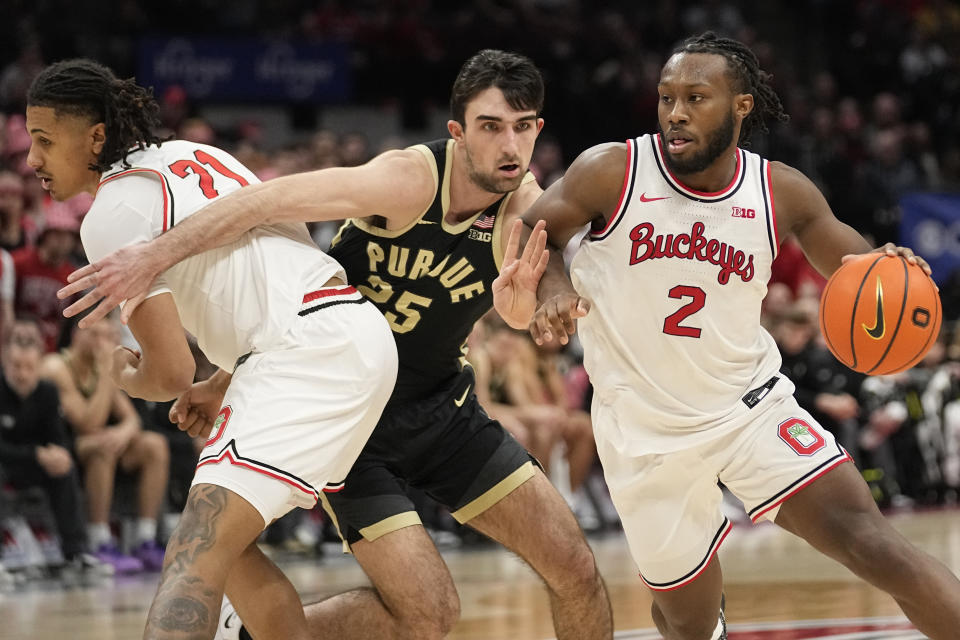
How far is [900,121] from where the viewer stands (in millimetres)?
17406

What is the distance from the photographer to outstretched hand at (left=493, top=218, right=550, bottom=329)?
13.2 ft

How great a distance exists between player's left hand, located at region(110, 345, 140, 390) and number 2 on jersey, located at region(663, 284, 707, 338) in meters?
1.70

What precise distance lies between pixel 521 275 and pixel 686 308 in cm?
56

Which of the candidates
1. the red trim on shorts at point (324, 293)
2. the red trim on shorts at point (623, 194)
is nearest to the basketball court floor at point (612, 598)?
the red trim on shorts at point (623, 194)

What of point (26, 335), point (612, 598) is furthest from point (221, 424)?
point (26, 335)

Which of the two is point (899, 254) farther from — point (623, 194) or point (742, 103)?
point (623, 194)

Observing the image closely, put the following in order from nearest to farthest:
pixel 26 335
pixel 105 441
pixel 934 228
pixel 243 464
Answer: pixel 243 464 < pixel 26 335 < pixel 105 441 < pixel 934 228

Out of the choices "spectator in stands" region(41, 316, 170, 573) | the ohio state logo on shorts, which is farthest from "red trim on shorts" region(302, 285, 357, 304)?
"spectator in stands" region(41, 316, 170, 573)

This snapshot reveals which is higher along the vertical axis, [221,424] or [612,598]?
[221,424]

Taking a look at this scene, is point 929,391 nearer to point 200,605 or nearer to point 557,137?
point 557,137

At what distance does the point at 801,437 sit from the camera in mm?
4156

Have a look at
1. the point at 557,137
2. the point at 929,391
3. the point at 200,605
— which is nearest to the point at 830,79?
the point at 557,137

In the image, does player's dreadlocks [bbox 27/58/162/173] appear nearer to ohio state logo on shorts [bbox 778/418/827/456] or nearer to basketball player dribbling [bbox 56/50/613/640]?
basketball player dribbling [bbox 56/50/613/640]

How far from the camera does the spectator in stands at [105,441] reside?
841 centimetres
